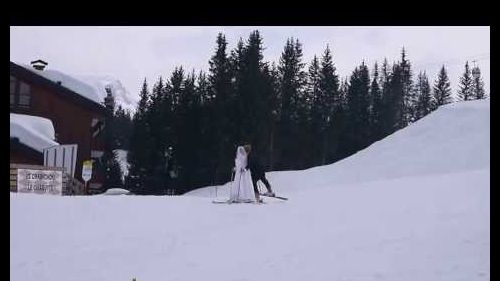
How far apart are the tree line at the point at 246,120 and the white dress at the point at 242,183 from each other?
25.9 meters

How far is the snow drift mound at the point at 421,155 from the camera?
2606cm

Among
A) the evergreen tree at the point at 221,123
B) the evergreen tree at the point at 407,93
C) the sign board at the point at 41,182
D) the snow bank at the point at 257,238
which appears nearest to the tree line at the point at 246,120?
the evergreen tree at the point at 221,123

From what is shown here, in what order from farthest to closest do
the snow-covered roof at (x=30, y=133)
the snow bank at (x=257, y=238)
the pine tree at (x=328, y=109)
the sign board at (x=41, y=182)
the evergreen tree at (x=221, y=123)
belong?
the pine tree at (x=328, y=109) → the evergreen tree at (x=221, y=123) → the snow-covered roof at (x=30, y=133) → the sign board at (x=41, y=182) → the snow bank at (x=257, y=238)

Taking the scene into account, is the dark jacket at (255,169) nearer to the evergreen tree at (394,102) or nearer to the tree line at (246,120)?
the tree line at (246,120)

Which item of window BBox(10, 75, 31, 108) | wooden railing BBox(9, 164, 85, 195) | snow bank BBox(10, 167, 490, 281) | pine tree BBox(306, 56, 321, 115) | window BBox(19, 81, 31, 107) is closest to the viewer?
snow bank BBox(10, 167, 490, 281)

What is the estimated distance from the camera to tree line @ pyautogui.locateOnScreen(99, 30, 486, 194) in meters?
42.0

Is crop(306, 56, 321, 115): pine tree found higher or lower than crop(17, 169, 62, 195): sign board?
higher

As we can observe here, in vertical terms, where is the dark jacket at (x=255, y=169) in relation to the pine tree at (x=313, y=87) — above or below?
below


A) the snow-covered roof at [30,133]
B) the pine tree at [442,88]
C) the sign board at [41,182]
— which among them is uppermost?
the pine tree at [442,88]

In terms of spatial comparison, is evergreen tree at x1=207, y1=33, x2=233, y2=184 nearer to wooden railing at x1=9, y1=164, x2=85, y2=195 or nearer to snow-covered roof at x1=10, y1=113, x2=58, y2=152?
wooden railing at x1=9, y1=164, x2=85, y2=195

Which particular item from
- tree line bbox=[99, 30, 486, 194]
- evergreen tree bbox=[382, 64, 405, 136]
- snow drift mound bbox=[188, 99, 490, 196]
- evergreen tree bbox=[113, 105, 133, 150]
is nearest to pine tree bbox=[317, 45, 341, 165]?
tree line bbox=[99, 30, 486, 194]

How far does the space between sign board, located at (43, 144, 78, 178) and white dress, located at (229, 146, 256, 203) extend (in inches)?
446
